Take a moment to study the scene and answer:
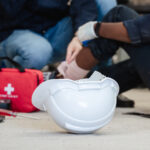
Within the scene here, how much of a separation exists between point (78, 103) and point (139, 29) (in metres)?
0.45

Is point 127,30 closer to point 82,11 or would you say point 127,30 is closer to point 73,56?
point 73,56

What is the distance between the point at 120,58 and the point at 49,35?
118 cm

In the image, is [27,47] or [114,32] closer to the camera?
[114,32]

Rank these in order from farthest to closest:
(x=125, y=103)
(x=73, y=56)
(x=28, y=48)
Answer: (x=28, y=48), (x=125, y=103), (x=73, y=56)

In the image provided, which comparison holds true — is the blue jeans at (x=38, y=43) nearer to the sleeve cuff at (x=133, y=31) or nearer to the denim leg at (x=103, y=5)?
the denim leg at (x=103, y=5)

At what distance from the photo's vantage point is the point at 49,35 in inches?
73.3

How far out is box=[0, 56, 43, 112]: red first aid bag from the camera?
4.73 ft

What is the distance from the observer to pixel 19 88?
4.75ft

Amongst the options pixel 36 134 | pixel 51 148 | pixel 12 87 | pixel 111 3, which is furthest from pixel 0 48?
pixel 51 148

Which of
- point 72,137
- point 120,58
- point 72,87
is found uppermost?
point 72,87

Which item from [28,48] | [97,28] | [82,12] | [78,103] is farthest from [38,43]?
[78,103]

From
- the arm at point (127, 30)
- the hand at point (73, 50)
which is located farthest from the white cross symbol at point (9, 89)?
the arm at point (127, 30)

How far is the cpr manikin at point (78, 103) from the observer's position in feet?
2.85

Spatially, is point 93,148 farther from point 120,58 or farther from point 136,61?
point 120,58
